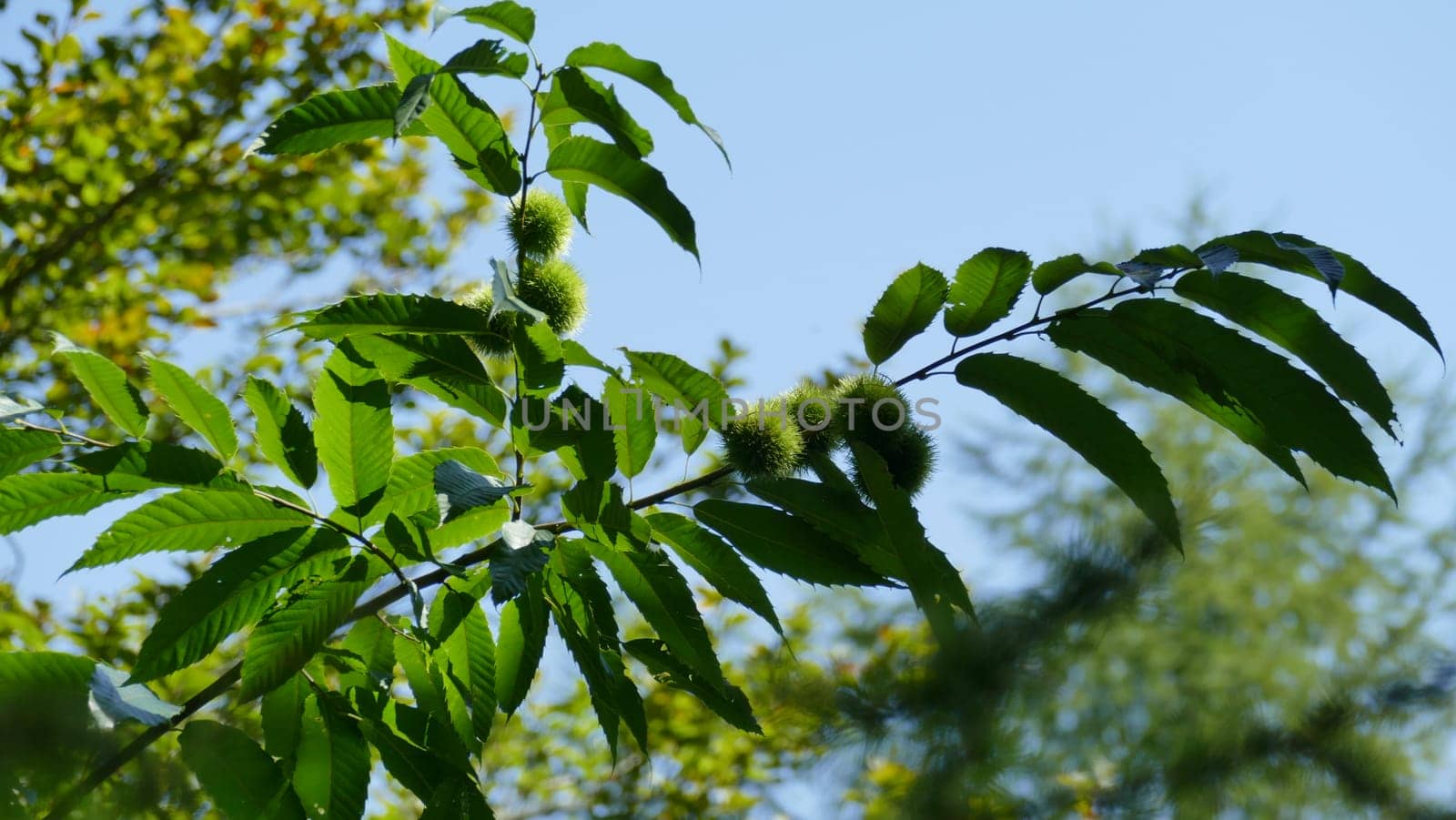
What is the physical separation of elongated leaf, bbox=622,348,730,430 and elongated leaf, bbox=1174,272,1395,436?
1.61 ft

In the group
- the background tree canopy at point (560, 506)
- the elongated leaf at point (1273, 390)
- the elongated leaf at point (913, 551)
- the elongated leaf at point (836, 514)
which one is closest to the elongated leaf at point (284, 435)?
the background tree canopy at point (560, 506)

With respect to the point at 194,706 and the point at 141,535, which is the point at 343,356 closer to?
the point at 141,535

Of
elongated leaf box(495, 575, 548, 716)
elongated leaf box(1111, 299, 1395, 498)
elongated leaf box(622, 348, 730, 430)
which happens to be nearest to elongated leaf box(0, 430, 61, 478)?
elongated leaf box(495, 575, 548, 716)

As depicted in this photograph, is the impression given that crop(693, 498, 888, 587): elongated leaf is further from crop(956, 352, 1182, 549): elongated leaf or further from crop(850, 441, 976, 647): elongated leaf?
crop(956, 352, 1182, 549): elongated leaf

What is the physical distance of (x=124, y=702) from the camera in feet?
3.53

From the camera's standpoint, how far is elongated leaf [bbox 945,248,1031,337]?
125cm

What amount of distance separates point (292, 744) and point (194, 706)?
4.3 inches

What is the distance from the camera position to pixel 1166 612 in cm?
230

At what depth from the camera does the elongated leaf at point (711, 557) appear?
4.08 ft

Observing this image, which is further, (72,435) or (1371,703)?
(1371,703)

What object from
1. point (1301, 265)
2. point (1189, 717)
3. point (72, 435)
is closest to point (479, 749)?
point (72, 435)

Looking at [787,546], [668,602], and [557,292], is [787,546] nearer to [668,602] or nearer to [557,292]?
[668,602]

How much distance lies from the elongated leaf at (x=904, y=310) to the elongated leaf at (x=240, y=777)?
787 millimetres

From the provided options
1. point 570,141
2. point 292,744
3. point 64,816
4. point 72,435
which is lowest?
point 64,816
